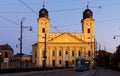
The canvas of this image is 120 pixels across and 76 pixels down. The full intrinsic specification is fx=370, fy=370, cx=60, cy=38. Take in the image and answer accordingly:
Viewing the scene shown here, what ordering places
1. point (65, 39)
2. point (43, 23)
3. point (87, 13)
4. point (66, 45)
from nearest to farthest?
1. point (43, 23)
2. point (87, 13)
3. point (65, 39)
4. point (66, 45)

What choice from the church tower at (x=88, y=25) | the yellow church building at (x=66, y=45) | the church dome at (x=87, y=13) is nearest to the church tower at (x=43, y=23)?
the yellow church building at (x=66, y=45)

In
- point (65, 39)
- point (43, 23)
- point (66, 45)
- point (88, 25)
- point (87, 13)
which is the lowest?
point (66, 45)

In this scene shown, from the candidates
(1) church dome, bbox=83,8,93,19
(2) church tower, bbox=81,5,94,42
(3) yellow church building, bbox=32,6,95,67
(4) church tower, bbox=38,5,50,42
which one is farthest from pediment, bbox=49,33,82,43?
(1) church dome, bbox=83,8,93,19

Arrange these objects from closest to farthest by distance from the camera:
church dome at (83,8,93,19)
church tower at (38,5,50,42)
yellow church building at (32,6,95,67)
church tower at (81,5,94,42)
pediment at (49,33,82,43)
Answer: church tower at (38,5,50,42)
church tower at (81,5,94,42)
church dome at (83,8,93,19)
yellow church building at (32,6,95,67)
pediment at (49,33,82,43)

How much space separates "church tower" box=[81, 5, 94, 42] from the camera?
163 m

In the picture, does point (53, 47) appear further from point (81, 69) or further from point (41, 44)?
point (81, 69)

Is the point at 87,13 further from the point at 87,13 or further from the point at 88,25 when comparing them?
the point at 88,25

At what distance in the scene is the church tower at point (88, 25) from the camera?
162875 mm

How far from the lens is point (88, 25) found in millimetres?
163000

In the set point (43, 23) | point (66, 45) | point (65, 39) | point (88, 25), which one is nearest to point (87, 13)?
point (88, 25)

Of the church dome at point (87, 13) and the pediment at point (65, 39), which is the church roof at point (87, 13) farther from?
the pediment at point (65, 39)

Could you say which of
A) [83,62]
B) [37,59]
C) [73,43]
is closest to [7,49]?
[37,59]

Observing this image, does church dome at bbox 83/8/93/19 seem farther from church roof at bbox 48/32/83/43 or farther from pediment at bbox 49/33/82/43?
pediment at bbox 49/33/82/43

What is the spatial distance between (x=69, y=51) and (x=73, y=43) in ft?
13.3
